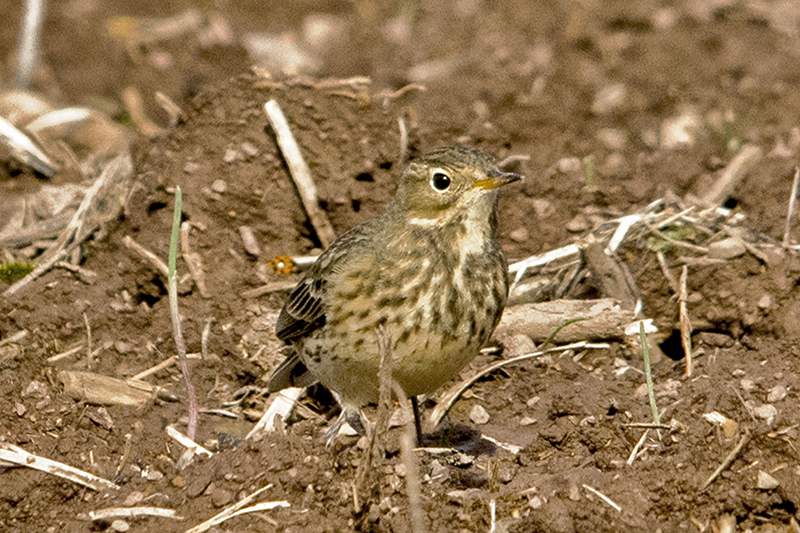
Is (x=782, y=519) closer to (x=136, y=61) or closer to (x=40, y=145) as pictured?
(x=40, y=145)

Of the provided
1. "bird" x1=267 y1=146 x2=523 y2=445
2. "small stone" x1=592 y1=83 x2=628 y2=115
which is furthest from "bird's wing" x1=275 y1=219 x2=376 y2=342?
"small stone" x1=592 y1=83 x2=628 y2=115

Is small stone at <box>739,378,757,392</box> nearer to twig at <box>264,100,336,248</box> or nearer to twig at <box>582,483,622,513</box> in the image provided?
twig at <box>582,483,622,513</box>

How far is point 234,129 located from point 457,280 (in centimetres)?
267

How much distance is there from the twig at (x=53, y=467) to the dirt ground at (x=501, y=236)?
0.05 meters

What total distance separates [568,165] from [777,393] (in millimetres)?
2668

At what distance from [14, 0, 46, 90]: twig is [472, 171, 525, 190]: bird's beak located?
17.3ft

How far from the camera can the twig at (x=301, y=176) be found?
7.36 metres

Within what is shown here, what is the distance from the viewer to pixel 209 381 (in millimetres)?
6461

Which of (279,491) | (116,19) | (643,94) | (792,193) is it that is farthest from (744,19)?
(279,491)

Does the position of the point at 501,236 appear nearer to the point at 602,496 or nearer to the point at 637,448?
the point at 637,448

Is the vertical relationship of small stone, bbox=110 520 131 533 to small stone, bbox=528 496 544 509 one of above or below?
above

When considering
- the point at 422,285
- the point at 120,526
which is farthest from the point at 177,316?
the point at 422,285

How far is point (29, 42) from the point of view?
9.31 metres

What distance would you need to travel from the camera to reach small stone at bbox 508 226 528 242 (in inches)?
288
